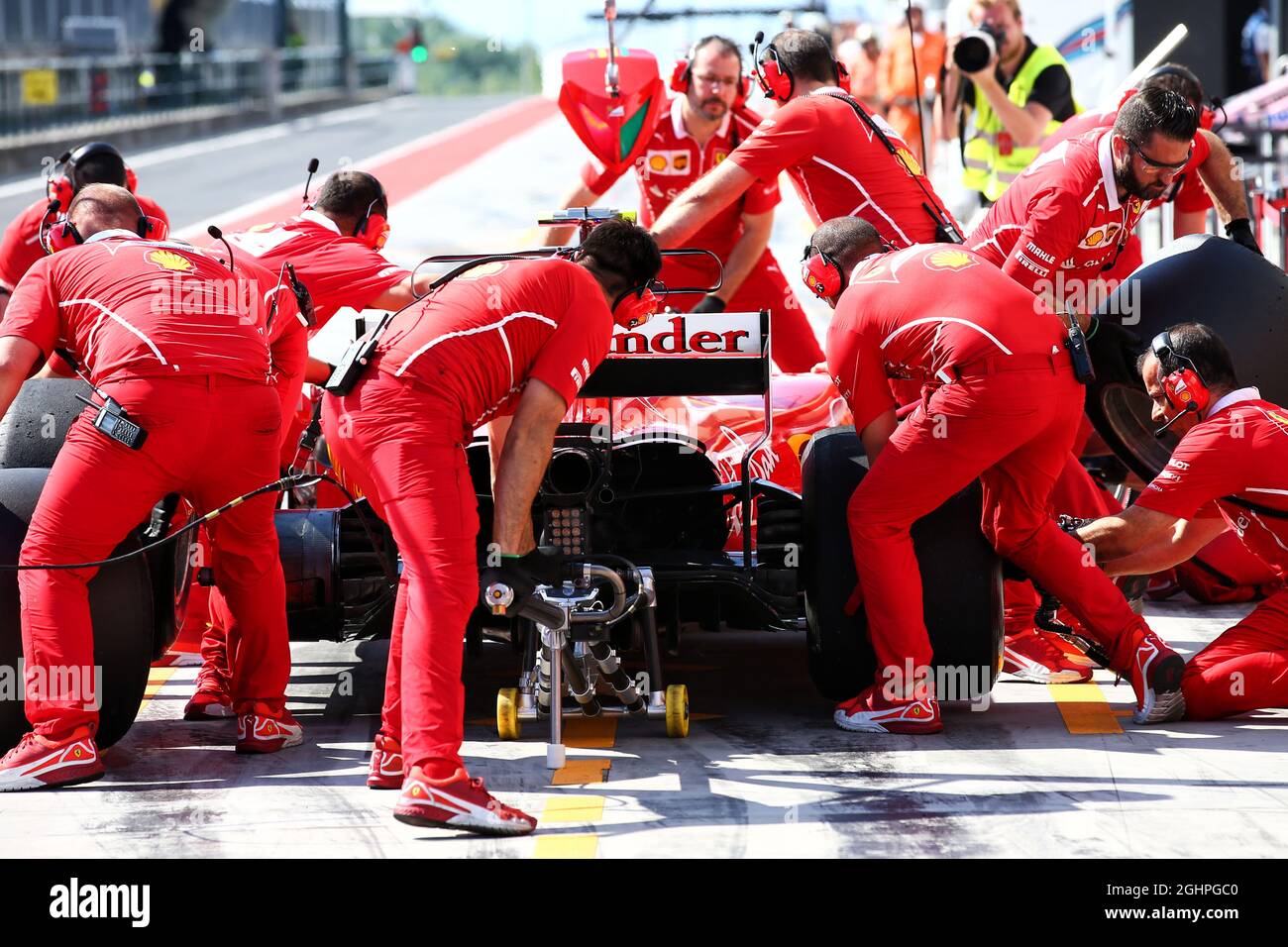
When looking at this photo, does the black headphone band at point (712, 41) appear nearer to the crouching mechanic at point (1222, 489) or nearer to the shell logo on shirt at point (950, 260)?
the shell logo on shirt at point (950, 260)

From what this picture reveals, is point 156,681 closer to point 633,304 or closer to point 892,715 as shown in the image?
point 633,304

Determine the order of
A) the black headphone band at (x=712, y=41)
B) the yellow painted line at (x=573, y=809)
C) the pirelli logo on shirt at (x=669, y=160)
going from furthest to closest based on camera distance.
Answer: the pirelli logo on shirt at (x=669, y=160)
the black headphone band at (x=712, y=41)
the yellow painted line at (x=573, y=809)

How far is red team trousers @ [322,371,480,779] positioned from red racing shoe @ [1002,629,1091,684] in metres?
2.40

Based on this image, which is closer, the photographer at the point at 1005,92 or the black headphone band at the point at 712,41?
the black headphone band at the point at 712,41

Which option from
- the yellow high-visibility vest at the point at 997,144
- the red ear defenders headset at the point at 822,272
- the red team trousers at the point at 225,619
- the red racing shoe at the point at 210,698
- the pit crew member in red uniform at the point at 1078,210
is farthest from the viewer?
the yellow high-visibility vest at the point at 997,144

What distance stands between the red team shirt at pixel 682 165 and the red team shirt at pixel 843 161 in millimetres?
1198

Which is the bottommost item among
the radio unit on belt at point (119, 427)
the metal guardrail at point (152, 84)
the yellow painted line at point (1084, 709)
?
the yellow painted line at point (1084, 709)

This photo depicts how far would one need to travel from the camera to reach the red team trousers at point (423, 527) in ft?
15.3

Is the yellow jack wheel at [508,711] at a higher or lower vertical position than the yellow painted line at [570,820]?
higher

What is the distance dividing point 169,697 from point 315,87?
38183mm

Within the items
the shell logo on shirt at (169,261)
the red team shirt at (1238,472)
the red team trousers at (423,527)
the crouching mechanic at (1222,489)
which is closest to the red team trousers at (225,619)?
the shell logo on shirt at (169,261)

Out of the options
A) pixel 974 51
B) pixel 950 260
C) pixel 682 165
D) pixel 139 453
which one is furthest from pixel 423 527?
pixel 974 51

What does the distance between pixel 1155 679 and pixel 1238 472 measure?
0.71 meters
